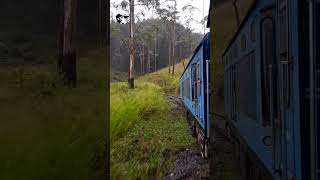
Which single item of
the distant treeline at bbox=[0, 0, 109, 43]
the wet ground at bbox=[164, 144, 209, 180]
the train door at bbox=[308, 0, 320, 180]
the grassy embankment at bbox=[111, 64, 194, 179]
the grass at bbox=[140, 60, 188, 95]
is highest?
the distant treeline at bbox=[0, 0, 109, 43]

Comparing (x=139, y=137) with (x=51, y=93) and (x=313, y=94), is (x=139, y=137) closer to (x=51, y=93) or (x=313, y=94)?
(x=51, y=93)

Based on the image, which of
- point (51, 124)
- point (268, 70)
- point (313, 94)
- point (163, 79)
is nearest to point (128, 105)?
point (51, 124)

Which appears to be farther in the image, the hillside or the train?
the hillside

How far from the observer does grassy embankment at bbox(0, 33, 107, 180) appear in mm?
2992

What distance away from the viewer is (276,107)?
6.07 feet

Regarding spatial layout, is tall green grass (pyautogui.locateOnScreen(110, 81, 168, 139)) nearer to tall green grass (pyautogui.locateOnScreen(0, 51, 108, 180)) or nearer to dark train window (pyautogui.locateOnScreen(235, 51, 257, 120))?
tall green grass (pyautogui.locateOnScreen(0, 51, 108, 180))

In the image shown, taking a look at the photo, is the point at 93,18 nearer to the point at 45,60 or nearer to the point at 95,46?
the point at 95,46

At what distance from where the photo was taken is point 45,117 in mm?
3270

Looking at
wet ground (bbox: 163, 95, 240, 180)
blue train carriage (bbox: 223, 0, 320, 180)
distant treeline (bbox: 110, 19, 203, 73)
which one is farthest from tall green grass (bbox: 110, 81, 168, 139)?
blue train carriage (bbox: 223, 0, 320, 180)

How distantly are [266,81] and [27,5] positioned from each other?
2503 millimetres

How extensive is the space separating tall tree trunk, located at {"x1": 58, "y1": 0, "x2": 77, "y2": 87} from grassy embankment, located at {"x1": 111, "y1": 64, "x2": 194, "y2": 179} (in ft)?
2.17

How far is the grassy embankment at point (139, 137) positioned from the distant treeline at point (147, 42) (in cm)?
47

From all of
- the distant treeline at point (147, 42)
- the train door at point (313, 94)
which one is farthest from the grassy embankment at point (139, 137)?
the train door at point (313, 94)

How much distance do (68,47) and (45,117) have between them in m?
0.86
